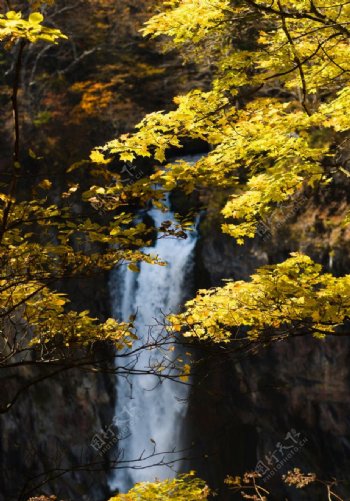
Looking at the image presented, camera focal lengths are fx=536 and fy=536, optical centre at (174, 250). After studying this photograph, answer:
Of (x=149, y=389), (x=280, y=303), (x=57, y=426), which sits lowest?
(x=280, y=303)

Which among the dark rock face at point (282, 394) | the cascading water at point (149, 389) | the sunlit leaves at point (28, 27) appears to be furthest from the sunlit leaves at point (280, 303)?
the cascading water at point (149, 389)

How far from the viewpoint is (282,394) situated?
15.1 m

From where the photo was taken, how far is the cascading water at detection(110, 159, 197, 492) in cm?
1684

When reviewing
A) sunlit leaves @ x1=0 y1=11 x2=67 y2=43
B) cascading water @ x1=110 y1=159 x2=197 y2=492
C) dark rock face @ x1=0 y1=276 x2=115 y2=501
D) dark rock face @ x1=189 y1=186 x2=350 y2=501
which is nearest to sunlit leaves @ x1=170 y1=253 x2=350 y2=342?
sunlit leaves @ x1=0 y1=11 x2=67 y2=43

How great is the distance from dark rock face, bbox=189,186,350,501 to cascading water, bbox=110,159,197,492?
62cm

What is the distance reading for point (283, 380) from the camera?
588 inches

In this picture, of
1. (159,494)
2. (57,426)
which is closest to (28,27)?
(159,494)

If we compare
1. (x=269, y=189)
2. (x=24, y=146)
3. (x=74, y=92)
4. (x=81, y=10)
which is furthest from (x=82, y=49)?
(x=269, y=189)

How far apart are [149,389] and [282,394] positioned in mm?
4264

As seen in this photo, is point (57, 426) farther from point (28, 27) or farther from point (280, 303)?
point (28, 27)

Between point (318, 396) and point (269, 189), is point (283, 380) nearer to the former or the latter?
point (318, 396)

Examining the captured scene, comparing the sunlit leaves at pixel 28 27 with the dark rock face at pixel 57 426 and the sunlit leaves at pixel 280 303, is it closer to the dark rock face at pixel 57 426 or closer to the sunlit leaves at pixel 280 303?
the sunlit leaves at pixel 280 303

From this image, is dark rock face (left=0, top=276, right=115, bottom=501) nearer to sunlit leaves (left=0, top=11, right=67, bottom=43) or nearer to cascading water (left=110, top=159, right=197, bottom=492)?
cascading water (left=110, top=159, right=197, bottom=492)

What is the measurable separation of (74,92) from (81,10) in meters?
3.70
